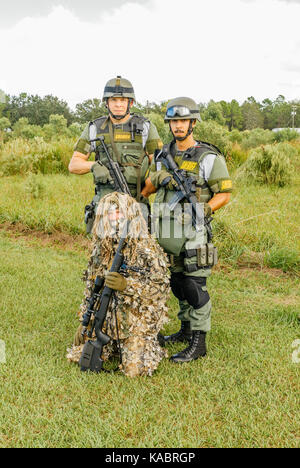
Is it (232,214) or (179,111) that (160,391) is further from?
(232,214)

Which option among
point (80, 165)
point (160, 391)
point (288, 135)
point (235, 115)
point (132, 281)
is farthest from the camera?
point (235, 115)

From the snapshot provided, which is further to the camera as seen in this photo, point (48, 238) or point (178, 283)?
point (48, 238)

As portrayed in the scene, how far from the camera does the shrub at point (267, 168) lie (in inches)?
428

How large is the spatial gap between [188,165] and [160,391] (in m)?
1.87

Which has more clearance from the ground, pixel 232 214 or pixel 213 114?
pixel 213 114

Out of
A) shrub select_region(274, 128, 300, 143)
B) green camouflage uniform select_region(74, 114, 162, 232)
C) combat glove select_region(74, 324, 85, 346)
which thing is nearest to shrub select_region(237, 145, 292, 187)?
green camouflage uniform select_region(74, 114, 162, 232)

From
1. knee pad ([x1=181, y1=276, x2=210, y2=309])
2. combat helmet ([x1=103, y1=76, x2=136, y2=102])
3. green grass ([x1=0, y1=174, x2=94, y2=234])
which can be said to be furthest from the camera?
green grass ([x1=0, y1=174, x2=94, y2=234])

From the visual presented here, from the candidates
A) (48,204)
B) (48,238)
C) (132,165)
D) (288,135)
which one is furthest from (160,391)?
(288,135)

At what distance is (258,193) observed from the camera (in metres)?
10.2

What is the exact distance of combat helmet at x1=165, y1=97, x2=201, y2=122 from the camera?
375 centimetres

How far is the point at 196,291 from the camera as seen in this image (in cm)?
383

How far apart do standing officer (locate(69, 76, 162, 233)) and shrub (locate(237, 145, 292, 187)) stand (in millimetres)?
7016

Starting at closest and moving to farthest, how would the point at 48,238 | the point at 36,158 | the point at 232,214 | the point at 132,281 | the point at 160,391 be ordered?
the point at 160,391 < the point at 132,281 < the point at 232,214 < the point at 48,238 < the point at 36,158

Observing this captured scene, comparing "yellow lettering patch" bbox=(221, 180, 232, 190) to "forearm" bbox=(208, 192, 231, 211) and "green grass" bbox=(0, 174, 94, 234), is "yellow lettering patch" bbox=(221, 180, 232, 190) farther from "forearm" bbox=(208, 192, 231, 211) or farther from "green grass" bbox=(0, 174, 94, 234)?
"green grass" bbox=(0, 174, 94, 234)
